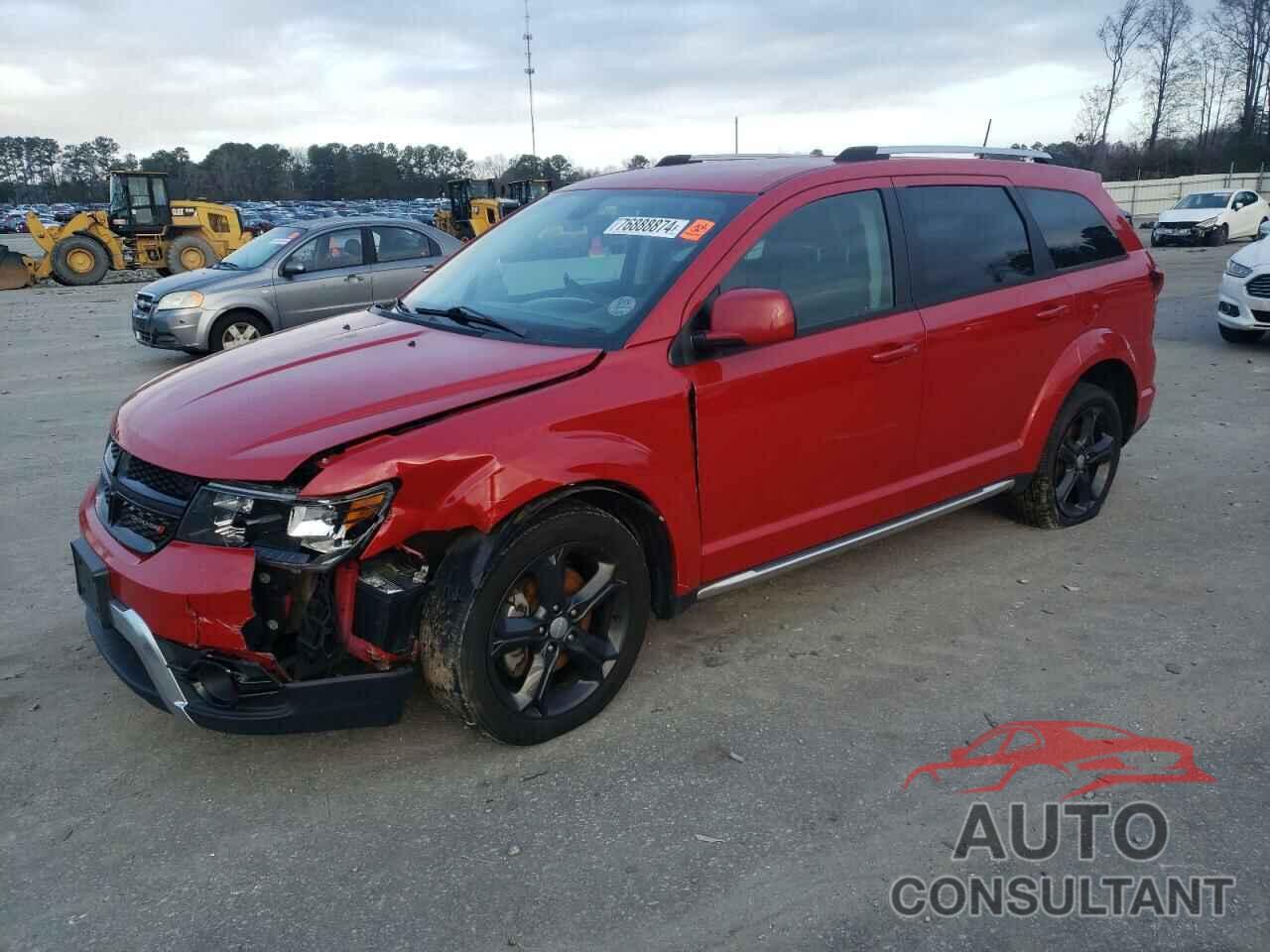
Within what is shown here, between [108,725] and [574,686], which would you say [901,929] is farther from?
[108,725]

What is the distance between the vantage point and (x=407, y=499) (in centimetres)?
293

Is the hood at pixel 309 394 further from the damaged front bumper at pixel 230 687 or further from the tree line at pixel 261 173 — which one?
the tree line at pixel 261 173

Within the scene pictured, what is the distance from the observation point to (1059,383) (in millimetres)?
4895

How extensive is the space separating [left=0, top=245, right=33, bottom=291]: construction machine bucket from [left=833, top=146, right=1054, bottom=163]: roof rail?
23.3 m

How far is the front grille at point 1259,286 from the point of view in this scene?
33.8 feet

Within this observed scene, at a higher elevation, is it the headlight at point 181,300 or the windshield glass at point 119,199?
the windshield glass at point 119,199

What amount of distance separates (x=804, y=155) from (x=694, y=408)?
1708 mm

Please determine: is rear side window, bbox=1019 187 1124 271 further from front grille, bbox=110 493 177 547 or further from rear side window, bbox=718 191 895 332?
front grille, bbox=110 493 177 547

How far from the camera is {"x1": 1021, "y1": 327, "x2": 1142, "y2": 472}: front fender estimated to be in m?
4.86

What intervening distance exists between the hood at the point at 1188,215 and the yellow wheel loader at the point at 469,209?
18400 millimetres


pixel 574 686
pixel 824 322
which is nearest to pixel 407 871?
pixel 574 686

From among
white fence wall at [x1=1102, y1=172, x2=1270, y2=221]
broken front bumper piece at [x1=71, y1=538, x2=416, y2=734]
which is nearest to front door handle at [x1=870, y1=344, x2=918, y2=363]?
broken front bumper piece at [x1=71, y1=538, x2=416, y2=734]

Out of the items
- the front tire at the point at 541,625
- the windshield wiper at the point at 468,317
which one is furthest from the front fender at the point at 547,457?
the windshield wiper at the point at 468,317

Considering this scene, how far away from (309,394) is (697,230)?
1.54 meters
